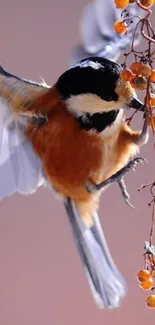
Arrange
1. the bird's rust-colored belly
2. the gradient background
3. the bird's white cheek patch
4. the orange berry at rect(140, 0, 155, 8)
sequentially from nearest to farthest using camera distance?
the orange berry at rect(140, 0, 155, 8), the bird's white cheek patch, the bird's rust-colored belly, the gradient background

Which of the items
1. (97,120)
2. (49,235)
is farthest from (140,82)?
(49,235)

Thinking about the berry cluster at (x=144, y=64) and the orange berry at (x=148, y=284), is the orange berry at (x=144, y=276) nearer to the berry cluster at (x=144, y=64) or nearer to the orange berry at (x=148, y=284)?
the orange berry at (x=148, y=284)

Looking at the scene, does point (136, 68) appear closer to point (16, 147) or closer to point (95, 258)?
point (16, 147)

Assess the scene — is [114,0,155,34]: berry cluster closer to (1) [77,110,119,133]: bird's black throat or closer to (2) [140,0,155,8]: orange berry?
(2) [140,0,155,8]: orange berry

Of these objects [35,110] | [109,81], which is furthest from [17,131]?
[109,81]

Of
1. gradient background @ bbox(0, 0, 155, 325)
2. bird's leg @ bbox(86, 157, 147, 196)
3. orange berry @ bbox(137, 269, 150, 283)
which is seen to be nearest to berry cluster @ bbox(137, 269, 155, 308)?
orange berry @ bbox(137, 269, 150, 283)

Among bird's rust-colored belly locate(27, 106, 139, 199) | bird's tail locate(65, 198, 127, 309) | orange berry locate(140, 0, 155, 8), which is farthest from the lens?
bird's tail locate(65, 198, 127, 309)

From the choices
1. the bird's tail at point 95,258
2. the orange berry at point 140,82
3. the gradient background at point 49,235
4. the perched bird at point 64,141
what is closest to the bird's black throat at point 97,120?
the perched bird at point 64,141
